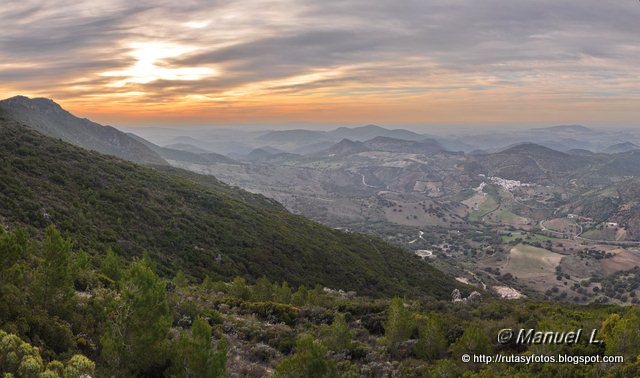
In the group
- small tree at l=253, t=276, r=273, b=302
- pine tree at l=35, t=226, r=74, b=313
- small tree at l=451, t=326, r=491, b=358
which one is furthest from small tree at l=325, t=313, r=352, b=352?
small tree at l=253, t=276, r=273, b=302

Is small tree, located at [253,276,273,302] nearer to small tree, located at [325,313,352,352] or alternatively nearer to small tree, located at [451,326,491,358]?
small tree, located at [325,313,352,352]

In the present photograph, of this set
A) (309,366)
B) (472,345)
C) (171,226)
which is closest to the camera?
(309,366)

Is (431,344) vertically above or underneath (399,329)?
above

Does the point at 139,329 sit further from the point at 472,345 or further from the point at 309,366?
the point at 472,345

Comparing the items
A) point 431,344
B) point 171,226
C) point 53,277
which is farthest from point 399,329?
point 171,226

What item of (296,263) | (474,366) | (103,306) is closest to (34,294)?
(103,306)

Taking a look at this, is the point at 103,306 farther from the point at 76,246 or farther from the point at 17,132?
the point at 17,132

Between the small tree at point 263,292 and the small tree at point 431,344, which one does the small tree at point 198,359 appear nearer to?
the small tree at point 431,344

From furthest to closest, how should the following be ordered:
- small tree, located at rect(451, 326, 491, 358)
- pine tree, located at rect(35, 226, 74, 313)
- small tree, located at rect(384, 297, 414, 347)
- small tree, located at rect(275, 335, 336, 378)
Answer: small tree, located at rect(384, 297, 414, 347), small tree, located at rect(451, 326, 491, 358), pine tree, located at rect(35, 226, 74, 313), small tree, located at rect(275, 335, 336, 378)
